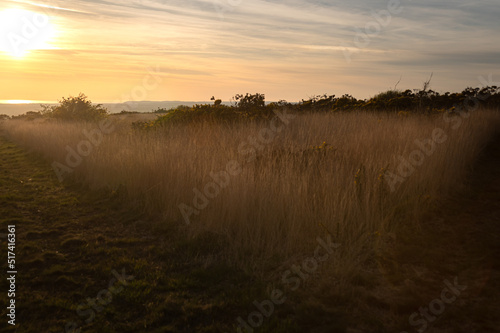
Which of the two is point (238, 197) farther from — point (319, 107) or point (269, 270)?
point (319, 107)

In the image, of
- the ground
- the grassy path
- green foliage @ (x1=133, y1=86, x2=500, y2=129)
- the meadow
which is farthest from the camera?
green foliage @ (x1=133, y1=86, x2=500, y2=129)

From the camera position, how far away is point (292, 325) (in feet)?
12.0

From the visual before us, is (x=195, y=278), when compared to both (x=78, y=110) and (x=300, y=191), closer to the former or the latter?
(x=300, y=191)

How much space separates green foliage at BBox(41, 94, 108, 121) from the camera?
1086 inches

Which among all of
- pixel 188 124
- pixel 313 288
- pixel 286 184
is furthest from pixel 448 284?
pixel 188 124

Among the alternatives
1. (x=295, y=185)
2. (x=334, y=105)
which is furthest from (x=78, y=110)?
(x=295, y=185)

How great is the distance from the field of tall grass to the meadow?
0.07ft

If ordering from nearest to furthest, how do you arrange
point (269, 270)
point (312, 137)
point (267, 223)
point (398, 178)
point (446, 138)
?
1. point (269, 270)
2. point (267, 223)
3. point (398, 178)
4. point (446, 138)
5. point (312, 137)

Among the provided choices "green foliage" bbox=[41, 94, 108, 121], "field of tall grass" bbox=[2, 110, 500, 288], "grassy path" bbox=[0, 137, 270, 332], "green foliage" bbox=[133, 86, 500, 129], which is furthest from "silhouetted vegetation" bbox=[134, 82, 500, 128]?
"green foliage" bbox=[41, 94, 108, 121]

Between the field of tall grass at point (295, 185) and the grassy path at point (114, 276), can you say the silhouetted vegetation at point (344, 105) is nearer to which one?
the field of tall grass at point (295, 185)

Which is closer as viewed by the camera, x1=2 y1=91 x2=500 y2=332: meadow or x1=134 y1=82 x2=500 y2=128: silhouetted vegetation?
x1=2 y1=91 x2=500 y2=332: meadow

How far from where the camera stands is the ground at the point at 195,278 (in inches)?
147

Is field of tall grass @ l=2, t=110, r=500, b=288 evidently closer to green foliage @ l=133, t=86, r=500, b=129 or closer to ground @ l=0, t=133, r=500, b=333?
ground @ l=0, t=133, r=500, b=333

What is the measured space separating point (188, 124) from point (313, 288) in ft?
36.3
